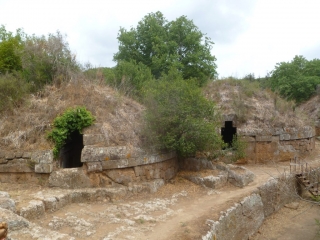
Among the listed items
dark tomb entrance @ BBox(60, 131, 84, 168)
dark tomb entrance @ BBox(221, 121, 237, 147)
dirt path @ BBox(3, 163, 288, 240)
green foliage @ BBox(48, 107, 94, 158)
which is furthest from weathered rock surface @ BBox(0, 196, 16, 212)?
dark tomb entrance @ BBox(221, 121, 237, 147)

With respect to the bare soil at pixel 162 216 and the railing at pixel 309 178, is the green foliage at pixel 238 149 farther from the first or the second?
the bare soil at pixel 162 216

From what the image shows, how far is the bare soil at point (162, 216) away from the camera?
580 cm

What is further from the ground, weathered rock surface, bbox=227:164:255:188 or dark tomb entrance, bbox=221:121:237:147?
dark tomb entrance, bbox=221:121:237:147

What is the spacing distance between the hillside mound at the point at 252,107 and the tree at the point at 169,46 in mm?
5086

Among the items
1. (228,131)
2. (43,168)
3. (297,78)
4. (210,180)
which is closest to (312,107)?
(297,78)

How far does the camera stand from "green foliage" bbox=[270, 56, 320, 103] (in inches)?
879

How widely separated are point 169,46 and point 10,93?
14016 mm

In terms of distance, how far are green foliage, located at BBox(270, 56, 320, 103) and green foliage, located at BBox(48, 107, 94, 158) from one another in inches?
659

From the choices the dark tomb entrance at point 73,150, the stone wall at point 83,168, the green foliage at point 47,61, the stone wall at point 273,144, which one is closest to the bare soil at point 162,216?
the stone wall at point 83,168

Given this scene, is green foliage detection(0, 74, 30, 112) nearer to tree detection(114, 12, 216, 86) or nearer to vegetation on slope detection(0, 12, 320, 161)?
vegetation on slope detection(0, 12, 320, 161)

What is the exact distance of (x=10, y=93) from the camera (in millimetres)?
9203

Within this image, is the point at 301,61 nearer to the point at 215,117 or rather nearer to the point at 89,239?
the point at 215,117

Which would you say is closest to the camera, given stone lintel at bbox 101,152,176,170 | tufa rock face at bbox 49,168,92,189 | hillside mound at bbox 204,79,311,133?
tufa rock face at bbox 49,168,92,189

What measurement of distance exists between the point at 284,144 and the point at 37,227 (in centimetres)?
1110
